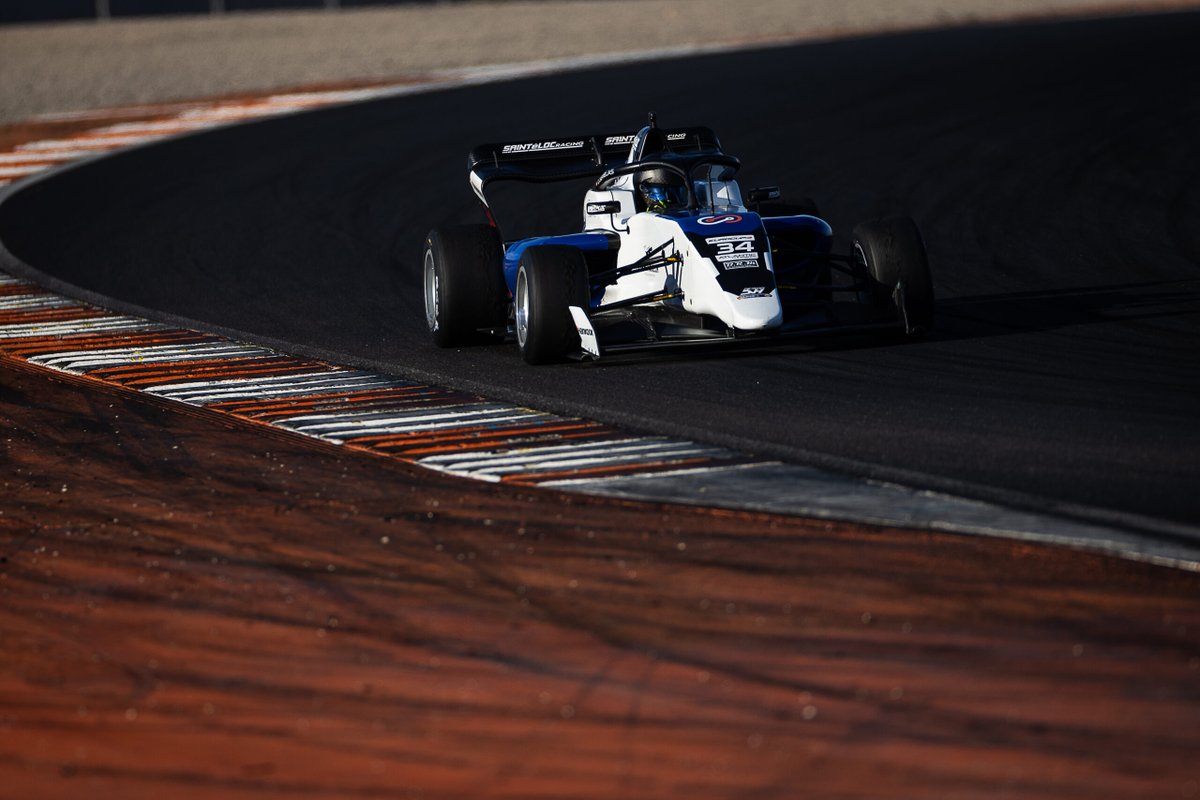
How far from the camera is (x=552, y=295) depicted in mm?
9695

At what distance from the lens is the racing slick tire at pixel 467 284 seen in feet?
34.7

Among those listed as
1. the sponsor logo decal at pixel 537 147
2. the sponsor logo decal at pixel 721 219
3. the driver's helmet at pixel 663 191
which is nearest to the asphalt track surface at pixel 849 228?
the sponsor logo decal at pixel 721 219

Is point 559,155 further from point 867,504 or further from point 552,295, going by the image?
point 867,504

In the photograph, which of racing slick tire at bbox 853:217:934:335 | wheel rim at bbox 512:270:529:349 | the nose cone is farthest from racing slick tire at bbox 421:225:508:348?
racing slick tire at bbox 853:217:934:335

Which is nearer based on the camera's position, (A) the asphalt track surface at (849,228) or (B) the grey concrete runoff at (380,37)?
(A) the asphalt track surface at (849,228)

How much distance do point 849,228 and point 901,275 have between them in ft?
15.8

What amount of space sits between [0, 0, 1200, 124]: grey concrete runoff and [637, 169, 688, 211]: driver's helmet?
685 inches

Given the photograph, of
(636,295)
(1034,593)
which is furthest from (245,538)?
(636,295)

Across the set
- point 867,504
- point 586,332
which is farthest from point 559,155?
point 867,504

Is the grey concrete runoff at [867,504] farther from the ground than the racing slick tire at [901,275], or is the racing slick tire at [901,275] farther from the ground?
the racing slick tire at [901,275]

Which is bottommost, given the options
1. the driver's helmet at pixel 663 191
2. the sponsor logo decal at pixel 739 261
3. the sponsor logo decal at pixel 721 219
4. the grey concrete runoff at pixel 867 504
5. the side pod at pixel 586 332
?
the grey concrete runoff at pixel 867 504

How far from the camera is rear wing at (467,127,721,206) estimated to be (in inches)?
447

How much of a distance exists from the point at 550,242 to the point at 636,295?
60 cm

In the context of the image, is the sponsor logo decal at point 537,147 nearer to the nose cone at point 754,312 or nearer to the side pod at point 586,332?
the side pod at point 586,332
